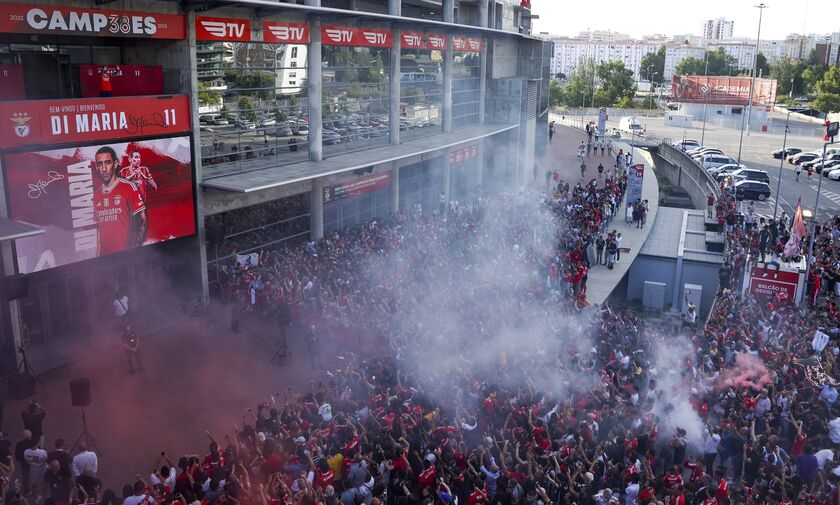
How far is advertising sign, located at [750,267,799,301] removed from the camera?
21531 mm

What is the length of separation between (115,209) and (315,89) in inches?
347

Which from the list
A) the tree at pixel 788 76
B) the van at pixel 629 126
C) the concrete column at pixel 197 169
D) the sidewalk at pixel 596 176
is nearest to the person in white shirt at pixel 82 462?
the concrete column at pixel 197 169

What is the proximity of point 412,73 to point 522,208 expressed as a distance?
7212 mm

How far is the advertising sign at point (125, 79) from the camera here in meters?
17.1

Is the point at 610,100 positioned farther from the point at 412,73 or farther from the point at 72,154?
the point at 72,154

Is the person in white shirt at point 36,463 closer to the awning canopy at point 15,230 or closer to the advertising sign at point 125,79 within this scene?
the awning canopy at point 15,230

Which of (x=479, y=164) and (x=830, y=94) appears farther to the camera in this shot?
(x=830, y=94)

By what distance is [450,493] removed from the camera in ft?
33.4

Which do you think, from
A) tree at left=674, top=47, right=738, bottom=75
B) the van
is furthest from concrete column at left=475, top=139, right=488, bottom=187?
tree at left=674, top=47, right=738, bottom=75

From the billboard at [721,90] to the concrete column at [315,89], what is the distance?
64167mm

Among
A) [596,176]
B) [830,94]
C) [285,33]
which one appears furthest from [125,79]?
[830,94]

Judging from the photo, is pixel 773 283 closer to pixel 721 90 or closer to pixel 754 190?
pixel 754 190

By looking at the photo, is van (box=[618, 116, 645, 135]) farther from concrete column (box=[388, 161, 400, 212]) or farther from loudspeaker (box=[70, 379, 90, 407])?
loudspeaker (box=[70, 379, 90, 407])

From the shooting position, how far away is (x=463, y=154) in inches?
1388
